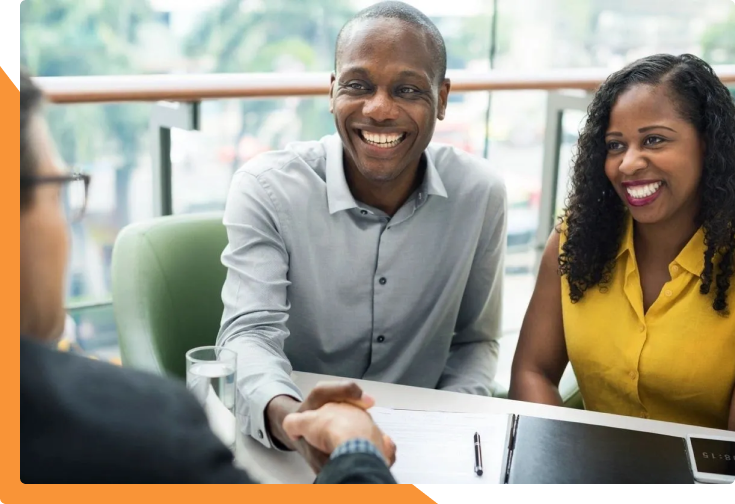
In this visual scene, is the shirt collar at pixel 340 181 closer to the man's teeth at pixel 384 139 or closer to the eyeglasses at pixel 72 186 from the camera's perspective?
the man's teeth at pixel 384 139

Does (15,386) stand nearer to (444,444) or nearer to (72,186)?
(72,186)

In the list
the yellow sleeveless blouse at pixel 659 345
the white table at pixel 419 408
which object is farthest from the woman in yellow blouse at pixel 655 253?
the white table at pixel 419 408

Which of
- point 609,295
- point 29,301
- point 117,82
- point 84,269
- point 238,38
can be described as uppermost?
point 238,38

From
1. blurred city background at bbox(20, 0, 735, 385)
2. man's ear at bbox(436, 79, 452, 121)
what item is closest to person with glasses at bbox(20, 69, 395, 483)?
man's ear at bbox(436, 79, 452, 121)

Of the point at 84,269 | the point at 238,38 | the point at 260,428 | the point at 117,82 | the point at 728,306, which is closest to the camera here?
the point at 260,428

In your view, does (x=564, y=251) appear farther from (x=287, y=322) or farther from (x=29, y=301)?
(x=29, y=301)

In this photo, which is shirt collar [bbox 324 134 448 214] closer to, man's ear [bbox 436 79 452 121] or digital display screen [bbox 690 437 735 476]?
man's ear [bbox 436 79 452 121]

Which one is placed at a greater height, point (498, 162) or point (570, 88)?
point (570, 88)

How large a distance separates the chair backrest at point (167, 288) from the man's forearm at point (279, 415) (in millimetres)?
488

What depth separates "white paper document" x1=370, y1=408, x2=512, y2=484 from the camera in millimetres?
1235

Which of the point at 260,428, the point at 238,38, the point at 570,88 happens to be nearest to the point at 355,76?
the point at 260,428

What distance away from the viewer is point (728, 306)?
1649 mm

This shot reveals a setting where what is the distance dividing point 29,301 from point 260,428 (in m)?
0.64

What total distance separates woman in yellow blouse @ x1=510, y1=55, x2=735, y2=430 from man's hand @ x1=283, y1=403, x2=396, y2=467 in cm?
74
